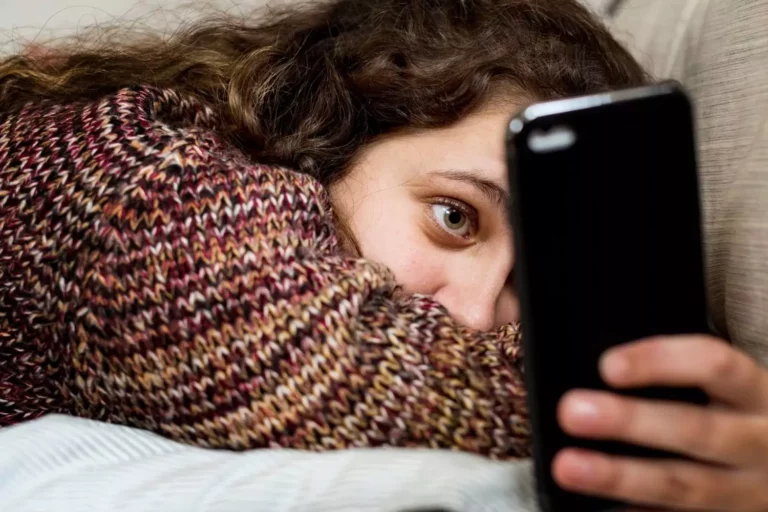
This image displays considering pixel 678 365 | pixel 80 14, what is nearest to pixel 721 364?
pixel 678 365

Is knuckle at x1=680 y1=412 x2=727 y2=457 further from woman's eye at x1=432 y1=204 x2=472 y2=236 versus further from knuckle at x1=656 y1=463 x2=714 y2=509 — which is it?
woman's eye at x1=432 y1=204 x2=472 y2=236

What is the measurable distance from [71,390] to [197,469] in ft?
0.55

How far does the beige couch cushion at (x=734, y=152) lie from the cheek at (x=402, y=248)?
254mm

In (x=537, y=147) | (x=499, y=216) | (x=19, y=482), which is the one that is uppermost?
(x=537, y=147)

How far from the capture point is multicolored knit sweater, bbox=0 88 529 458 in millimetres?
427

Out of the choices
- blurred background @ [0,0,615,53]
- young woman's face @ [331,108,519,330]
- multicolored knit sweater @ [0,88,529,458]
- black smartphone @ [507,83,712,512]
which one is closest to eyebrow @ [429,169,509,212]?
young woman's face @ [331,108,519,330]

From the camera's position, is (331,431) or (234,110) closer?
(331,431)

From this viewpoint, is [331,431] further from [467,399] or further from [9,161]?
[9,161]

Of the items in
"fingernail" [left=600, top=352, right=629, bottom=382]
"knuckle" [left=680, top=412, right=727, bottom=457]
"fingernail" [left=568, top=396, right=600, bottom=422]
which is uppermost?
"fingernail" [left=600, top=352, right=629, bottom=382]

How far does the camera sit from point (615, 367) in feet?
1.09

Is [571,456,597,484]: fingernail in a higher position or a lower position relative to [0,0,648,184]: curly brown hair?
lower

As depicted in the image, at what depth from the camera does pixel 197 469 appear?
16.1 inches

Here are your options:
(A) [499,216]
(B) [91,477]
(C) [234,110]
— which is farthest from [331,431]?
(C) [234,110]

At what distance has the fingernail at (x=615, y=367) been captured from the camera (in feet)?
1.09
